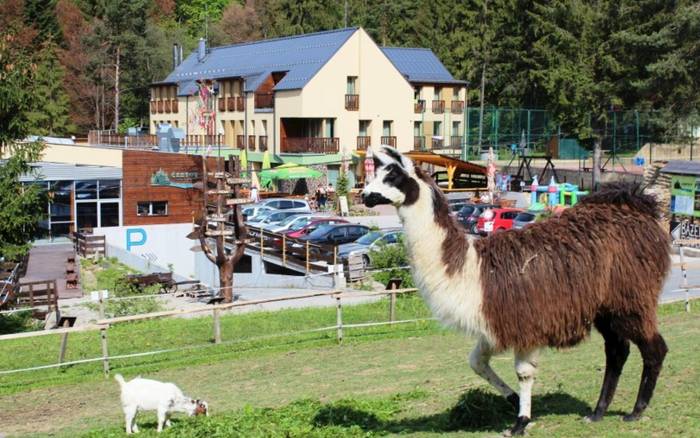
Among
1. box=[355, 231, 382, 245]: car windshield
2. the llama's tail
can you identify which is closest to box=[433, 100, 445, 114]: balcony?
box=[355, 231, 382, 245]: car windshield

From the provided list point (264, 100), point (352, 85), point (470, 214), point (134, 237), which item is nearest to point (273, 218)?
point (134, 237)

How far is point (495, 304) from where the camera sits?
24.6ft

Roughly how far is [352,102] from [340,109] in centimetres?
98

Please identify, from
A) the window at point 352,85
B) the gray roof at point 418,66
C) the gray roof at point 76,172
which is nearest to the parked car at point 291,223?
the gray roof at point 76,172

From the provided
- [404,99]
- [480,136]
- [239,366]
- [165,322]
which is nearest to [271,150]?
[404,99]

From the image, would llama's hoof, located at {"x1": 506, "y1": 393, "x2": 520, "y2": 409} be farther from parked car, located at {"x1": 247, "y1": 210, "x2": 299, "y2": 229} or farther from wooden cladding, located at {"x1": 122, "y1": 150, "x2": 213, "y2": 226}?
wooden cladding, located at {"x1": 122, "y1": 150, "x2": 213, "y2": 226}

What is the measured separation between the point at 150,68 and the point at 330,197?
4179 centimetres

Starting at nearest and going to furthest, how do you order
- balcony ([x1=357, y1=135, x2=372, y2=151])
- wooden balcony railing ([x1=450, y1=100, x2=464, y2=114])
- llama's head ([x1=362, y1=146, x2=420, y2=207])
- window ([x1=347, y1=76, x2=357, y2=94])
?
llama's head ([x1=362, y1=146, x2=420, y2=207]) → window ([x1=347, y1=76, x2=357, y2=94]) → balcony ([x1=357, y1=135, x2=372, y2=151]) → wooden balcony railing ([x1=450, y1=100, x2=464, y2=114])

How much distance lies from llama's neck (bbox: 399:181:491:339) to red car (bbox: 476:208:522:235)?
26864 mm

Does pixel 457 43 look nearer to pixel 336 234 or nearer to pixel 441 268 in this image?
pixel 336 234

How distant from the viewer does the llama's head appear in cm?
743

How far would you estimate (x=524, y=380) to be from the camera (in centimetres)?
754

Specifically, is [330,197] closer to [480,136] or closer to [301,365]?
[480,136]

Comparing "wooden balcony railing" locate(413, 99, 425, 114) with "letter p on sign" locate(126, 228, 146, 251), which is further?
"wooden balcony railing" locate(413, 99, 425, 114)
